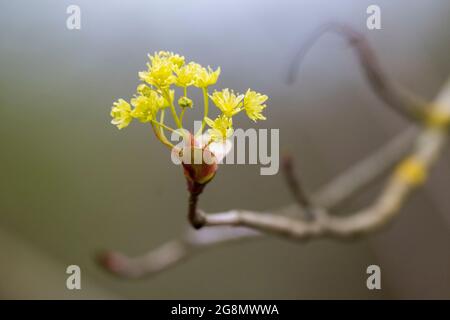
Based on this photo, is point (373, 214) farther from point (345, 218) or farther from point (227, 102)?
point (227, 102)

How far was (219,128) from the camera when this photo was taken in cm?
54

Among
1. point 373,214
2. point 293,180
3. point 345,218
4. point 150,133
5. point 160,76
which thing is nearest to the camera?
point 160,76

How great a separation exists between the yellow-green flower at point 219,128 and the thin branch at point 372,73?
313 millimetres

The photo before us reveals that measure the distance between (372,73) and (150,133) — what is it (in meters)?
1.50

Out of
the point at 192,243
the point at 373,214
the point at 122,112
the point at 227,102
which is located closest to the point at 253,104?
the point at 227,102

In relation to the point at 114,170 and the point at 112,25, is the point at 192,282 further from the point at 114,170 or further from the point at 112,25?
the point at 112,25

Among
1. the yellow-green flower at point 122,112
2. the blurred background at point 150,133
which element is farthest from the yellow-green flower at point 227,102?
the blurred background at point 150,133

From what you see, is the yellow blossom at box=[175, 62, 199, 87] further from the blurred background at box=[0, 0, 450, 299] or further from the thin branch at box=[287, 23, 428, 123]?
the blurred background at box=[0, 0, 450, 299]

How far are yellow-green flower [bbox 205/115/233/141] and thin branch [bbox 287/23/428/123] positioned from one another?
1.03 ft

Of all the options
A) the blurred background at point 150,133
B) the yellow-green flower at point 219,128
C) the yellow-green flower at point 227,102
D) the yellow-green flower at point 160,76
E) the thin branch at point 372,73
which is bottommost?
the yellow-green flower at point 219,128

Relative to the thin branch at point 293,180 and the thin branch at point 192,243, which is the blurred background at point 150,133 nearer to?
the thin branch at point 192,243

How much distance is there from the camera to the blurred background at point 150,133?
7.38 ft

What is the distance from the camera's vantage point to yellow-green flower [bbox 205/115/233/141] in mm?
540

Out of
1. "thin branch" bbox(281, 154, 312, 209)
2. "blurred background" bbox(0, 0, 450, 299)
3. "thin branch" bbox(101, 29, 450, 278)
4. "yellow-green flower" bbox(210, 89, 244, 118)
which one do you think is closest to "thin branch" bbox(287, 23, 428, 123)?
"thin branch" bbox(101, 29, 450, 278)
